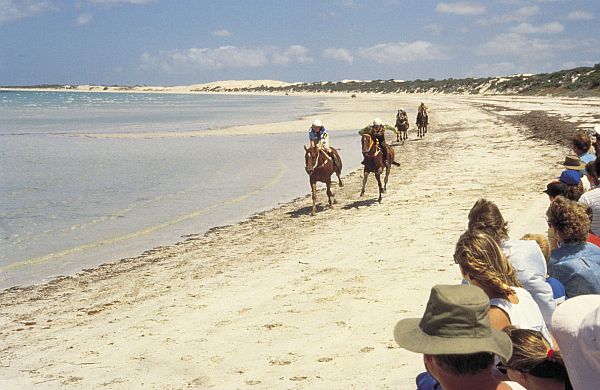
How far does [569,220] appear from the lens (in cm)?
466

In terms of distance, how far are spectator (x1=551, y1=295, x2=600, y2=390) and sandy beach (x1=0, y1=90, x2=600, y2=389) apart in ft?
9.90

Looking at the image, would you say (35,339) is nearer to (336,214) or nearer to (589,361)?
(589,361)

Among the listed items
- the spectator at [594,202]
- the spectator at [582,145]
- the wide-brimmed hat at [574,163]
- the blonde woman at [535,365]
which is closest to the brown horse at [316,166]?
the spectator at [582,145]

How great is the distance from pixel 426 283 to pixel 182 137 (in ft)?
96.9

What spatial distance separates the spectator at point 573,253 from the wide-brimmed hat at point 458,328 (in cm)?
239

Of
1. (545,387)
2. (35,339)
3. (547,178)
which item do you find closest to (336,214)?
(547,178)

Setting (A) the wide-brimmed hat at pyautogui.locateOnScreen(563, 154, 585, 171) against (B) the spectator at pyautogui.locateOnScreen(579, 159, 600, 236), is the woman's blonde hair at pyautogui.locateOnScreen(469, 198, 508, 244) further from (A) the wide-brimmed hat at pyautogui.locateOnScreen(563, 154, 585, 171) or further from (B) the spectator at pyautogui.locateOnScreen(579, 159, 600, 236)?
(A) the wide-brimmed hat at pyautogui.locateOnScreen(563, 154, 585, 171)

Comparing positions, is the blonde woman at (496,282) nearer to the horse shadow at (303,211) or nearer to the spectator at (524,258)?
the spectator at (524,258)

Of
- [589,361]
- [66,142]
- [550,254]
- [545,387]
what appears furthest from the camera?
[66,142]

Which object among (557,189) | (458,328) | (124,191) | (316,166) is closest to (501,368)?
(458,328)

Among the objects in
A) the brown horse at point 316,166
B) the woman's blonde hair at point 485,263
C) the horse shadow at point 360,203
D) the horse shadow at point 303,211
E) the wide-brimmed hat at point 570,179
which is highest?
the wide-brimmed hat at point 570,179

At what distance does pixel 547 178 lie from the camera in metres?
15.1

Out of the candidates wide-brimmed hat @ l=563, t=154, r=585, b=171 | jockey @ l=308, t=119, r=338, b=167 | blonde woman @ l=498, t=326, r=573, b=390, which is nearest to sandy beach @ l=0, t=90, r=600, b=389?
jockey @ l=308, t=119, r=338, b=167

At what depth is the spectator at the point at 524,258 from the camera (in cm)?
430
